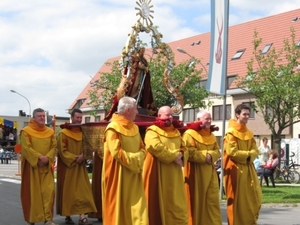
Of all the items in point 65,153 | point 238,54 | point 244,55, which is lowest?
point 65,153

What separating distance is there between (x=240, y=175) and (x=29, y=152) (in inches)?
135

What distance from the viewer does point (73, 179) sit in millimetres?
10188

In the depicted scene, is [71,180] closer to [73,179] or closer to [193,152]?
[73,179]

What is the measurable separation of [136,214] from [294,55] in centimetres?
1914

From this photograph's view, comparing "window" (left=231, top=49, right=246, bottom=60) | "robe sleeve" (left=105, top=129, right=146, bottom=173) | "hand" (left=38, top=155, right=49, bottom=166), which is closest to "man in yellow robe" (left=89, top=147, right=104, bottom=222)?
"hand" (left=38, top=155, right=49, bottom=166)

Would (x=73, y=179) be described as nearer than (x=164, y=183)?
No

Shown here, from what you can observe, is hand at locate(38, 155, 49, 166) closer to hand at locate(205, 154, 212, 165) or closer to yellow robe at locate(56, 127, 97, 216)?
yellow robe at locate(56, 127, 97, 216)

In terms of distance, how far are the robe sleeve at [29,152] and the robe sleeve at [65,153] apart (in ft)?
1.96

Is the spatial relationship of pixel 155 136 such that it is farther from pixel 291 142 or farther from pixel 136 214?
pixel 291 142

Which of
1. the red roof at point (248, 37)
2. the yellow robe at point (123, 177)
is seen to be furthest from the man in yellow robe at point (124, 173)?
the red roof at point (248, 37)

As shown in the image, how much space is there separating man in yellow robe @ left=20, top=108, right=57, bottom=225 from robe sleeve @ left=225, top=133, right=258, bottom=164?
293cm

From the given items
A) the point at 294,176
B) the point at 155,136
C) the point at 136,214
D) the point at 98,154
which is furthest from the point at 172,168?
the point at 294,176

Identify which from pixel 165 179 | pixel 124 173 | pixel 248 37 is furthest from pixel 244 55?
pixel 124 173

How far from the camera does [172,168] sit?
27.2ft
